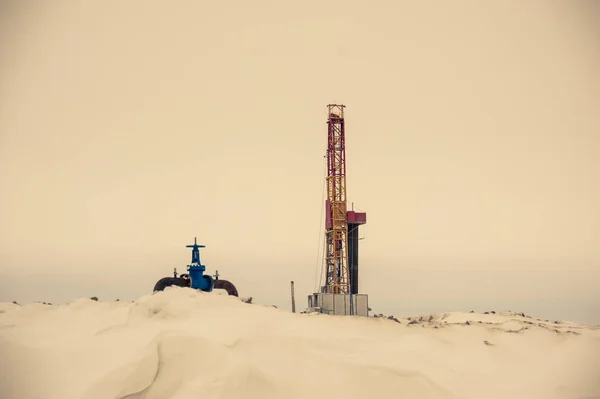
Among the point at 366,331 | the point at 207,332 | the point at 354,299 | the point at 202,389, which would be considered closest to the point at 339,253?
the point at 354,299

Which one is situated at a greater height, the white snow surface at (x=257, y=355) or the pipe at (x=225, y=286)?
the pipe at (x=225, y=286)

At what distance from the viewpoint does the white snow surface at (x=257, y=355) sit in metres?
31.7

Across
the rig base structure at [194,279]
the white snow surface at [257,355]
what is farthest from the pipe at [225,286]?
the white snow surface at [257,355]

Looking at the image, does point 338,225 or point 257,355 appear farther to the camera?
point 338,225

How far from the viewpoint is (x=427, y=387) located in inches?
1335

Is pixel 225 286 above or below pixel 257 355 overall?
above

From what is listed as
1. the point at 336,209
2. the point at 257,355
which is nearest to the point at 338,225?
the point at 336,209

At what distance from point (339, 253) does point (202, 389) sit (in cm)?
4511

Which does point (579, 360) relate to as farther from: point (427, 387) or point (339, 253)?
point (339, 253)

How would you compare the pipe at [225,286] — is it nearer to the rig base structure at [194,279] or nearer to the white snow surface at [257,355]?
the rig base structure at [194,279]

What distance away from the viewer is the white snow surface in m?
31.7

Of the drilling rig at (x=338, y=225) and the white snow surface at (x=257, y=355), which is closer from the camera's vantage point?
the white snow surface at (x=257, y=355)

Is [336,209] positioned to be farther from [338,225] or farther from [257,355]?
[257,355]

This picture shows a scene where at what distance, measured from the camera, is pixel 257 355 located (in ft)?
111
